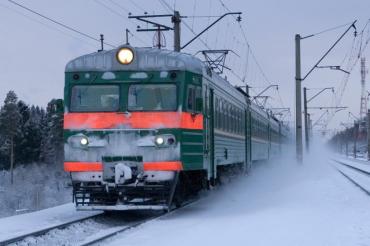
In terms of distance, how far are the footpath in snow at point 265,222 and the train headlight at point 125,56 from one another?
335cm

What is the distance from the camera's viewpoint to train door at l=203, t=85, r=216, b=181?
1539cm

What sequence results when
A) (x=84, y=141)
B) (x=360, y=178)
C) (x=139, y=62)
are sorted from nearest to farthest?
(x=84, y=141) → (x=139, y=62) → (x=360, y=178)

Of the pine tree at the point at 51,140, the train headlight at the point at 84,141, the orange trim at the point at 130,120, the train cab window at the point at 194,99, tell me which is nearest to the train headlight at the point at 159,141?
the orange trim at the point at 130,120

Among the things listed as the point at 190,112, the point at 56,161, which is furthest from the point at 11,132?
the point at 190,112

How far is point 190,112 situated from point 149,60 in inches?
53.9

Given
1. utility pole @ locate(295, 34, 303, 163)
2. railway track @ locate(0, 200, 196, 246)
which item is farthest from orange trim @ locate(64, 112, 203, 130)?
utility pole @ locate(295, 34, 303, 163)

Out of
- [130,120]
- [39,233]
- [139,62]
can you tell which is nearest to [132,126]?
[130,120]

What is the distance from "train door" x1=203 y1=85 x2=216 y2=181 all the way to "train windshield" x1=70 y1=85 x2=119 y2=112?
7.15 ft

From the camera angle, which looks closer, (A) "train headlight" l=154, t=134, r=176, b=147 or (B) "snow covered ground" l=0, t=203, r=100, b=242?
(B) "snow covered ground" l=0, t=203, r=100, b=242

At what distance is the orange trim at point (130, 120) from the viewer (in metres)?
13.8

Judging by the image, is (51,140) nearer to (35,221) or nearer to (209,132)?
(209,132)

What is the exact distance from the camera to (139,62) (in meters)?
14.3

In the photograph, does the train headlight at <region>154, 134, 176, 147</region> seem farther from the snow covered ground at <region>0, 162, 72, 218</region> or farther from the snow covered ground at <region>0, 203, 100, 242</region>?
the snow covered ground at <region>0, 162, 72, 218</region>

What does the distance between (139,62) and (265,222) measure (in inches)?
166
